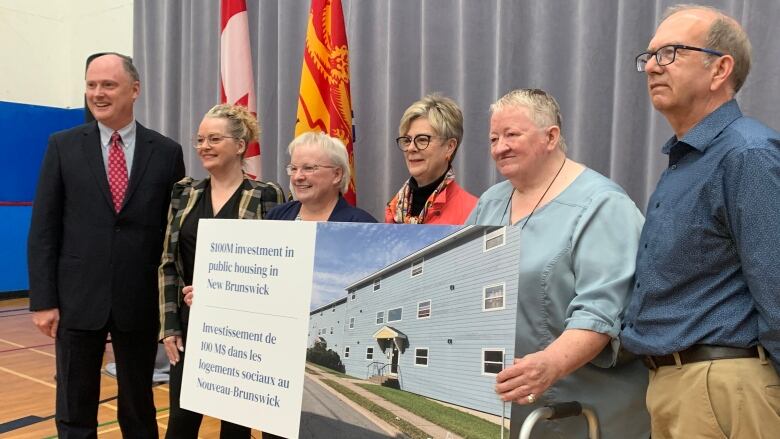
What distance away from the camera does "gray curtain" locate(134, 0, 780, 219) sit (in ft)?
9.60

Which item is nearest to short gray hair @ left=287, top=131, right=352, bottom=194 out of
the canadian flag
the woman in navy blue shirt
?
the woman in navy blue shirt

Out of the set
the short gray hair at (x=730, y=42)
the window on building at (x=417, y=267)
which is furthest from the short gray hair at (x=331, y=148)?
the short gray hair at (x=730, y=42)

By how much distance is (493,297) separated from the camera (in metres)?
1.32

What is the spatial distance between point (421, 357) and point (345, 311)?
0.21m

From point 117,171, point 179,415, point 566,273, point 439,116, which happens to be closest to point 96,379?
point 179,415

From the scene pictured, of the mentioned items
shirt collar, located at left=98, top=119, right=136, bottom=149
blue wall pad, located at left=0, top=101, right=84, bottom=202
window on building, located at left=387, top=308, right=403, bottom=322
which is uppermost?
blue wall pad, located at left=0, top=101, right=84, bottom=202

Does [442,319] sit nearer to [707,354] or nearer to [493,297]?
[493,297]

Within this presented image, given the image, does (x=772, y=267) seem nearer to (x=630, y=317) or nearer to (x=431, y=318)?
(x=630, y=317)

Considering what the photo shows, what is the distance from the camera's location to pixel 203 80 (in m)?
4.70

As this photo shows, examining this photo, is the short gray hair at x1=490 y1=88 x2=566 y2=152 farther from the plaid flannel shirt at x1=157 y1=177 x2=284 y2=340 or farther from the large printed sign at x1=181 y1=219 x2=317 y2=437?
the plaid flannel shirt at x1=157 y1=177 x2=284 y2=340

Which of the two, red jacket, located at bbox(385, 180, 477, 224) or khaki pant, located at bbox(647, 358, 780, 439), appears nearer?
khaki pant, located at bbox(647, 358, 780, 439)

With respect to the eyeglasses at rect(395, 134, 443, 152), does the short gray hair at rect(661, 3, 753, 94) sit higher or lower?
higher

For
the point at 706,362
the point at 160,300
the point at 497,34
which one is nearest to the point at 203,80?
the point at 497,34

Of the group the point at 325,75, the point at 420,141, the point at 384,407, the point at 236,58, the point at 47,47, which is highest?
the point at 47,47
